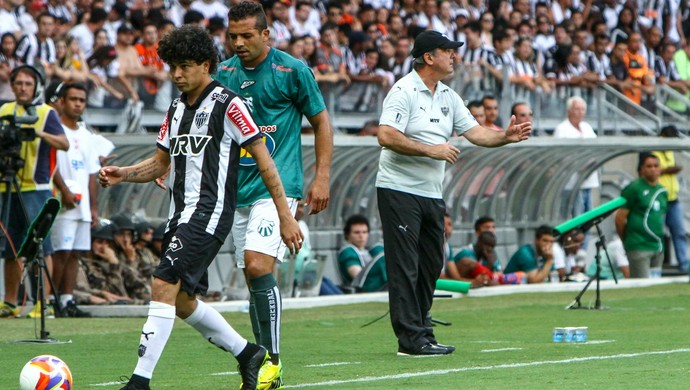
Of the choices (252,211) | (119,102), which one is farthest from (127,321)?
(252,211)

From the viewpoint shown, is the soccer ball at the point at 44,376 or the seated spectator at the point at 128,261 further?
the seated spectator at the point at 128,261

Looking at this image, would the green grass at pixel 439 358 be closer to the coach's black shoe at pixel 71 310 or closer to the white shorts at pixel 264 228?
the coach's black shoe at pixel 71 310

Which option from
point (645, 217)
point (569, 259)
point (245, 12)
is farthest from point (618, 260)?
point (245, 12)

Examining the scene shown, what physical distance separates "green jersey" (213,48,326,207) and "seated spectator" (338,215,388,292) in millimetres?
8981

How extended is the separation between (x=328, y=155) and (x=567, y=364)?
2.06 metres

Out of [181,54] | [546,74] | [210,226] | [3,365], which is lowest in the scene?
[3,365]

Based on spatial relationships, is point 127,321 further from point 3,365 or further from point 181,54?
point 181,54

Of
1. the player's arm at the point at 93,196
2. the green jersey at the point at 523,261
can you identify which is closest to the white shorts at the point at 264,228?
the player's arm at the point at 93,196

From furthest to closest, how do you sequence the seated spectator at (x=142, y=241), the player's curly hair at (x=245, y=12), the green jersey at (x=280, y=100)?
the seated spectator at (x=142, y=241) < the green jersey at (x=280, y=100) < the player's curly hair at (x=245, y=12)

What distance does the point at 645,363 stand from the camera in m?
9.52

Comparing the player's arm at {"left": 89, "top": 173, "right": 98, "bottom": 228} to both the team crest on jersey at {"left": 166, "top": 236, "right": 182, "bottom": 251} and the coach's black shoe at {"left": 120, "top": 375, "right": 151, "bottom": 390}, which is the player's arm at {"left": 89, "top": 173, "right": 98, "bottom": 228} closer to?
the team crest on jersey at {"left": 166, "top": 236, "right": 182, "bottom": 251}

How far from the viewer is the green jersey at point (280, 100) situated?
9.09m

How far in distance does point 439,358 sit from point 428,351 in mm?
244

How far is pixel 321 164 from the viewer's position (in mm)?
9031
